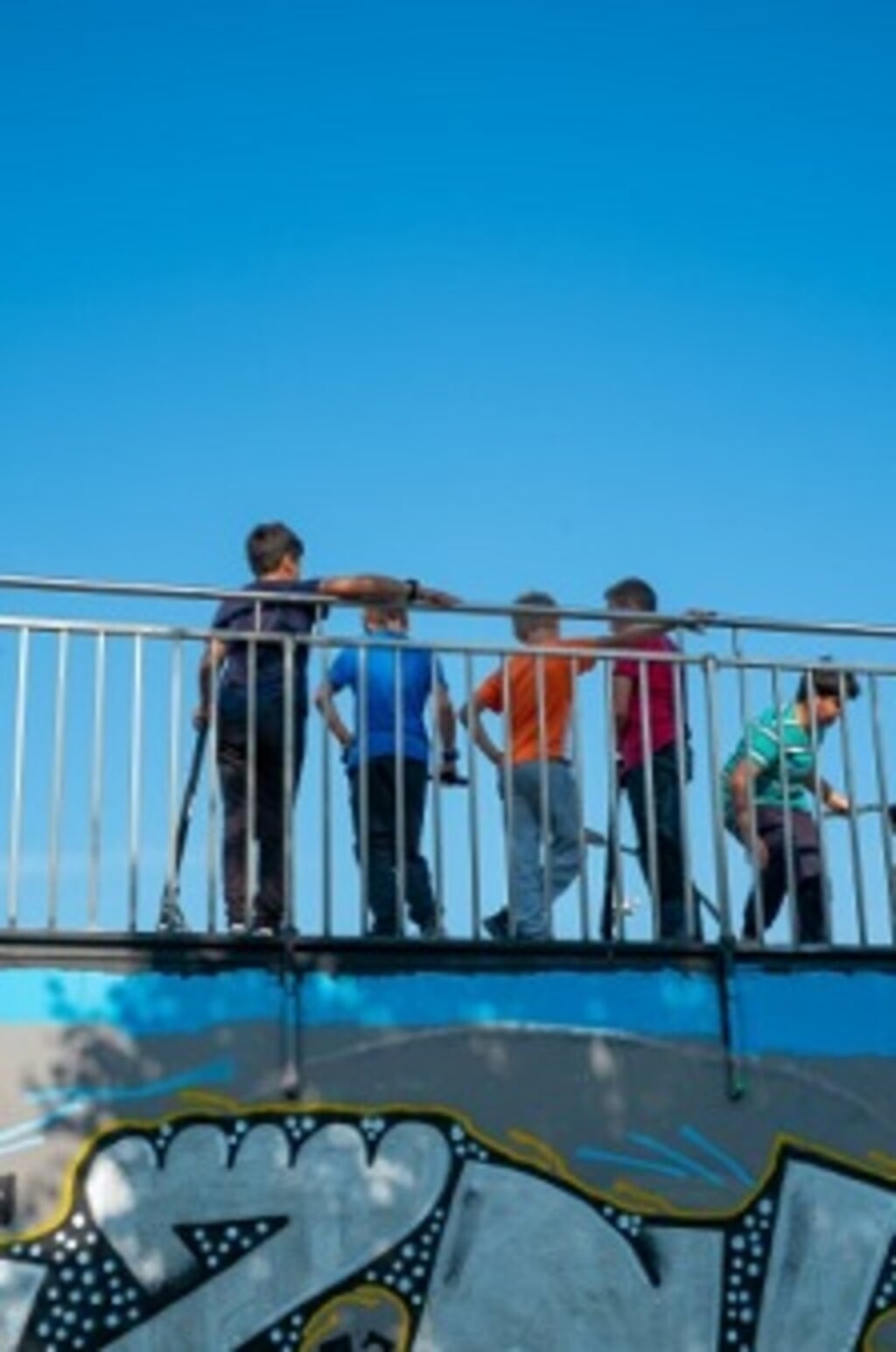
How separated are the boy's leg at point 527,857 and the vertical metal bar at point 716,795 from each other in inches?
29.6

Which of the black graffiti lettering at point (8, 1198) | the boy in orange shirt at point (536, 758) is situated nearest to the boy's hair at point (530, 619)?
the boy in orange shirt at point (536, 758)

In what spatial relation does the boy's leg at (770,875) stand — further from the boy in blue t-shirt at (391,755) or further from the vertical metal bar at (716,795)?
the boy in blue t-shirt at (391,755)

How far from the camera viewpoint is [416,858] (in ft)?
29.3

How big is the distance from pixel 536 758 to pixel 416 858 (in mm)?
725

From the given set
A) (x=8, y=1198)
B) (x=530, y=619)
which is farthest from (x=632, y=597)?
(x=8, y=1198)

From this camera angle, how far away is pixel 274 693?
8.94 meters

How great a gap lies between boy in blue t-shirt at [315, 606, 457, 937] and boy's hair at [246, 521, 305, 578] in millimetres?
A: 458

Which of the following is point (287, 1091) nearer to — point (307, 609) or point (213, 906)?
point (213, 906)

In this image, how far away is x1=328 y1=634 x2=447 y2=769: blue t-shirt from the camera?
9.02 m

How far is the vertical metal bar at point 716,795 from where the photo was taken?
913 cm

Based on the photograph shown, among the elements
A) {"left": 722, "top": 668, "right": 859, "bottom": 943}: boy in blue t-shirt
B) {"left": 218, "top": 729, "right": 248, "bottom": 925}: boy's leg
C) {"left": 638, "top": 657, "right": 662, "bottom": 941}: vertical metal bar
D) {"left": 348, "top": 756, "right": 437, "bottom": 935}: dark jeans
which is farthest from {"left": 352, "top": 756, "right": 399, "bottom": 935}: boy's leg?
{"left": 722, "top": 668, "right": 859, "bottom": 943}: boy in blue t-shirt

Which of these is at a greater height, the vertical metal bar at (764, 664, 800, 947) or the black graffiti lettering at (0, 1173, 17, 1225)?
the vertical metal bar at (764, 664, 800, 947)

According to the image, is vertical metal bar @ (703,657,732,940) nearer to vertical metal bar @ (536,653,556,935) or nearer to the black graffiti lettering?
vertical metal bar @ (536,653,556,935)

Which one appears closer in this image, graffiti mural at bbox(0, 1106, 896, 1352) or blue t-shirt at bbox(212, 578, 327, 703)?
graffiti mural at bbox(0, 1106, 896, 1352)
